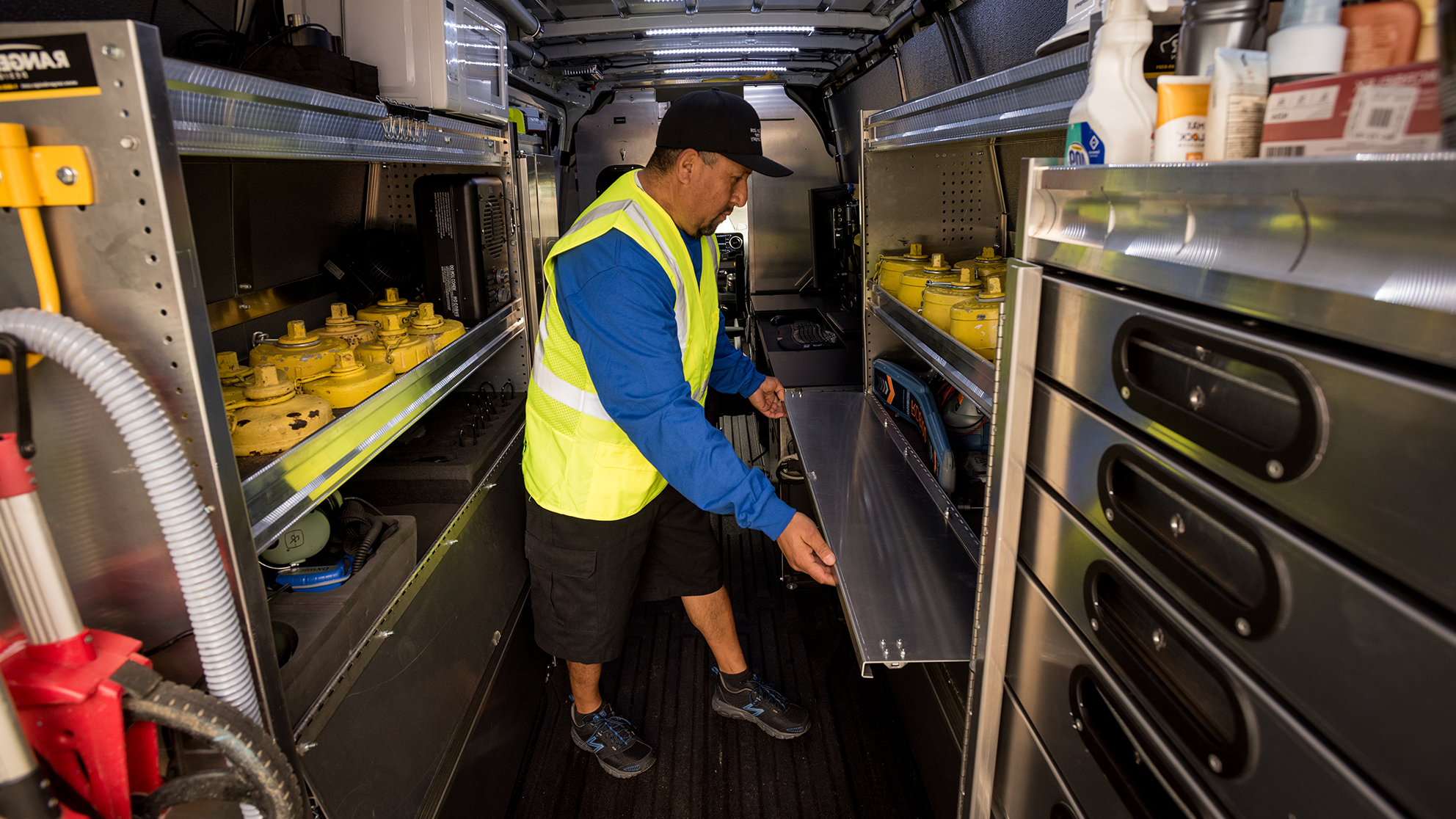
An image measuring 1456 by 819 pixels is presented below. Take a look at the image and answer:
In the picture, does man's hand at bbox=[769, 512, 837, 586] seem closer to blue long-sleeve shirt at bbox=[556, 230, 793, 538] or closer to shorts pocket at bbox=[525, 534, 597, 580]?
blue long-sleeve shirt at bbox=[556, 230, 793, 538]

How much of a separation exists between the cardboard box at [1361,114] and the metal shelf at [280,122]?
1.34 m

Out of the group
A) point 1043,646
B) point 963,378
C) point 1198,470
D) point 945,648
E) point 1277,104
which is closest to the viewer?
point 1277,104

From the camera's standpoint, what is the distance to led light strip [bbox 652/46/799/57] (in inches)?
202

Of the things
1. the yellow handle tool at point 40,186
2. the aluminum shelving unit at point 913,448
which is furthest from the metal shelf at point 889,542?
the yellow handle tool at point 40,186

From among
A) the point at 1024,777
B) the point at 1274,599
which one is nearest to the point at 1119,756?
the point at 1024,777

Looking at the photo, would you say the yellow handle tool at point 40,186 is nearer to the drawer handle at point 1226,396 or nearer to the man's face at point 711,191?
the drawer handle at point 1226,396

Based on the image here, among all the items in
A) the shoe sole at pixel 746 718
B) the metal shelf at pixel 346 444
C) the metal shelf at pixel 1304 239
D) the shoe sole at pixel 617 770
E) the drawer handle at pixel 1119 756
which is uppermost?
the metal shelf at pixel 1304 239

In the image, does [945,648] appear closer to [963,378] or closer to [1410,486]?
[963,378]

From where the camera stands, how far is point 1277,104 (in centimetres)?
78

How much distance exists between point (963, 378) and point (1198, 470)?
38.6 inches

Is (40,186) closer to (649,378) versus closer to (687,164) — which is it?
(649,378)

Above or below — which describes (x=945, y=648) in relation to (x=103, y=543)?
below

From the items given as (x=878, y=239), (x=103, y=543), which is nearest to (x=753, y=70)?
(x=878, y=239)

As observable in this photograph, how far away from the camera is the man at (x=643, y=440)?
1905mm
